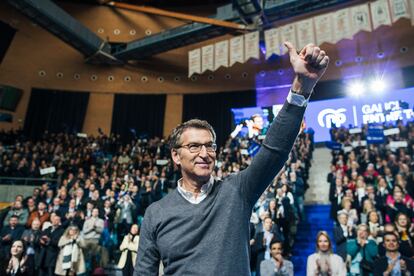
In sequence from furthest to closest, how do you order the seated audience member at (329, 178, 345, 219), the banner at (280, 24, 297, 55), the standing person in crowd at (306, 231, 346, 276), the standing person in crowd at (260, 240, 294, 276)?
the banner at (280, 24, 297, 55) → the seated audience member at (329, 178, 345, 219) → the standing person in crowd at (260, 240, 294, 276) → the standing person in crowd at (306, 231, 346, 276)

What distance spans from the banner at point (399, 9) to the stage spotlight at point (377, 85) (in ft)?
10.0

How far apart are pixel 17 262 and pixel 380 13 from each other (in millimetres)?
9423

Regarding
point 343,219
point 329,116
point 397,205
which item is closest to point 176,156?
point 343,219

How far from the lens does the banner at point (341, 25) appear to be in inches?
348

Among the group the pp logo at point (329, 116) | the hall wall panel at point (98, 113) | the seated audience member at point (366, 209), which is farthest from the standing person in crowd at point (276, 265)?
the hall wall panel at point (98, 113)

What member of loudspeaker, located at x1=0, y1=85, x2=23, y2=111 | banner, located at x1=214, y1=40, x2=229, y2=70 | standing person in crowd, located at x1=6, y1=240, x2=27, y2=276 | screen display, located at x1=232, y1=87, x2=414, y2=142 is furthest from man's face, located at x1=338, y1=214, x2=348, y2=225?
loudspeaker, located at x1=0, y1=85, x2=23, y2=111

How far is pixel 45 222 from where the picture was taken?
605cm

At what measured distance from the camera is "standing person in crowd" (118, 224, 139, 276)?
17.4 ft

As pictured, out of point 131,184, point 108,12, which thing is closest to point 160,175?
point 131,184

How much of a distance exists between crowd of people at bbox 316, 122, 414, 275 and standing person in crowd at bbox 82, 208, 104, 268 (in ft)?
11.8

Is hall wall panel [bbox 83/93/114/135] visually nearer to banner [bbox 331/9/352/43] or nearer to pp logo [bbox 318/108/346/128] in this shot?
pp logo [bbox 318/108/346/128]

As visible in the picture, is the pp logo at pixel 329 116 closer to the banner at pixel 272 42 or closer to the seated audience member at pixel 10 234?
the banner at pixel 272 42

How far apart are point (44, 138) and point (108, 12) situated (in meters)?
6.46

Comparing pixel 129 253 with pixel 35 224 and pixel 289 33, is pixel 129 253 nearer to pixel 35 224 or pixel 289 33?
pixel 35 224
